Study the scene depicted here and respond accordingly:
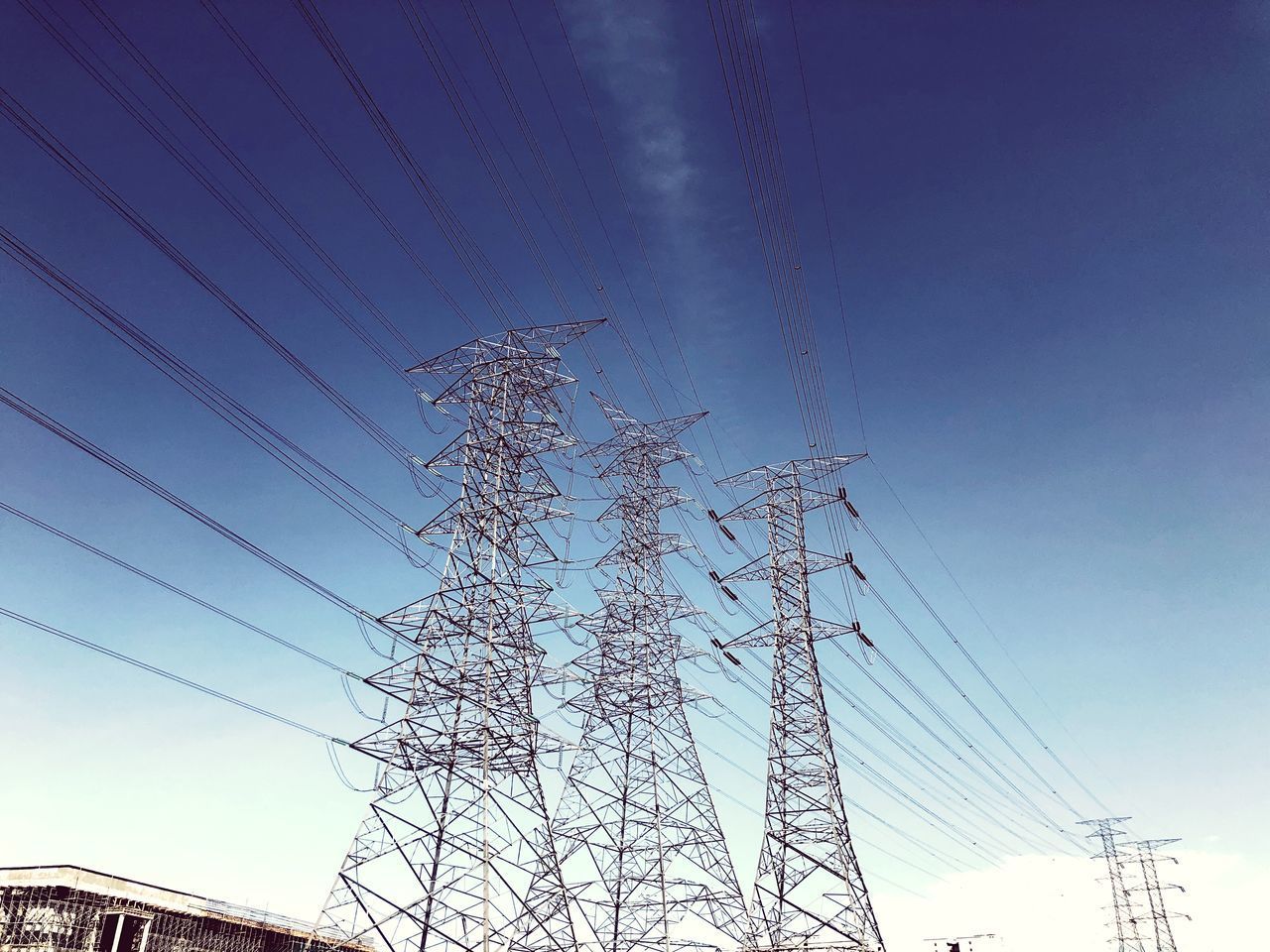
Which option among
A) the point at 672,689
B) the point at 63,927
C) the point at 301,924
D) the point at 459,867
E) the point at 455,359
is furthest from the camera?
the point at 301,924

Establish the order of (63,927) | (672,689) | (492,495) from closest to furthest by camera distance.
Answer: (492,495)
(63,927)
(672,689)

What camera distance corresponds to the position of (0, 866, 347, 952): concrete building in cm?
3045

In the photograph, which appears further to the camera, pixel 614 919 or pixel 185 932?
pixel 185 932

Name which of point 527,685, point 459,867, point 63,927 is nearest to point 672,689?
point 527,685

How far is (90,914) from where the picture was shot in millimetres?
31094

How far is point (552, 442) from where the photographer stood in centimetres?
2716

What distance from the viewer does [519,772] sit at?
73.4 ft

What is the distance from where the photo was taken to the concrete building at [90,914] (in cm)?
3045

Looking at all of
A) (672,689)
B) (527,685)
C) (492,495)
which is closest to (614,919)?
(672,689)

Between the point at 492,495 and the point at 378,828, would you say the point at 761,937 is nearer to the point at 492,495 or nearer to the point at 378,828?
the point at 378,828

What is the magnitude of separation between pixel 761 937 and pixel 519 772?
1188 centimetres

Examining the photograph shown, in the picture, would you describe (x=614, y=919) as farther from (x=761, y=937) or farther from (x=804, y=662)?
(x=804, y=662)

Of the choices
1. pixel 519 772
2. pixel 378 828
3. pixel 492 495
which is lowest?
pixel 378 828

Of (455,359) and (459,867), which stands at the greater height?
(455,359)
